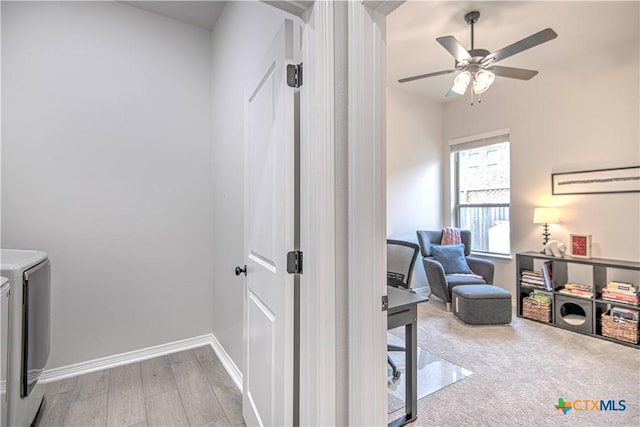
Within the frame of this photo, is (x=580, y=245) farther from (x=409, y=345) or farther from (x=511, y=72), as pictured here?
(x=409, y=345)

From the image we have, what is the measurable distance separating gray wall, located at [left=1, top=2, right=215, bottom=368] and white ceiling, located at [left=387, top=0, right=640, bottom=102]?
1.92 m

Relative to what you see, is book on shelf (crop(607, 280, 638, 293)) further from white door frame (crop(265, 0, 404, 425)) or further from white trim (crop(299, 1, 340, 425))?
white trim (crop(299, 1, 340, 425))

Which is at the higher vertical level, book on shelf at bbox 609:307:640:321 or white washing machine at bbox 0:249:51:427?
white washing machine at bbox 0:249:51:427

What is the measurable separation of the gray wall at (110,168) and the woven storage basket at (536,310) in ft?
11.3

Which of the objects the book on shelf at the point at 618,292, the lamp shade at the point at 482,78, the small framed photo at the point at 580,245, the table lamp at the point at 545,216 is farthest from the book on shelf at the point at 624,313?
the lamp shade at the point at 482,78

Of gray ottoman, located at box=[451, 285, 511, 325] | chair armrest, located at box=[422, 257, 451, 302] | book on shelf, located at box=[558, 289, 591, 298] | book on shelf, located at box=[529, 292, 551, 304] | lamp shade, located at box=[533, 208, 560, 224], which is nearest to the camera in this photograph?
book on shelf, located at box=[558, 289, 591, 298]

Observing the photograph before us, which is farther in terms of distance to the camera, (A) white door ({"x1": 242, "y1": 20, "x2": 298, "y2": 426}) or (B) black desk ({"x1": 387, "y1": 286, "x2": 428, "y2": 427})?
(B) black desk ({"x1": 387, "y1": 286, "x2": 428, "y2": 427})

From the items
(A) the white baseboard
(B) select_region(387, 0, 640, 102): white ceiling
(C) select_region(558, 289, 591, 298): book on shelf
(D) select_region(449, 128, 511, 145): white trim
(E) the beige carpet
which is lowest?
(E) the beige carpet

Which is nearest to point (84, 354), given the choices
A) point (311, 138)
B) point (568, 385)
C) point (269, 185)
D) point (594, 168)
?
point (269, 185)

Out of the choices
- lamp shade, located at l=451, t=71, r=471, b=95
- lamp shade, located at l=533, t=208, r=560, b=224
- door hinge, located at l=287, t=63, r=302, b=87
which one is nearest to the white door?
door hinge, located at l=287, t=63, r=302, b=87

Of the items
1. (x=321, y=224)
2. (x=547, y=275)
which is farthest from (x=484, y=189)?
(x=321, y=224)

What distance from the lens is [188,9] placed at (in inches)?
96.9

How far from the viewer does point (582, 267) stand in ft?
11.1

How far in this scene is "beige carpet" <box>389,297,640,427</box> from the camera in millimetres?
1818
